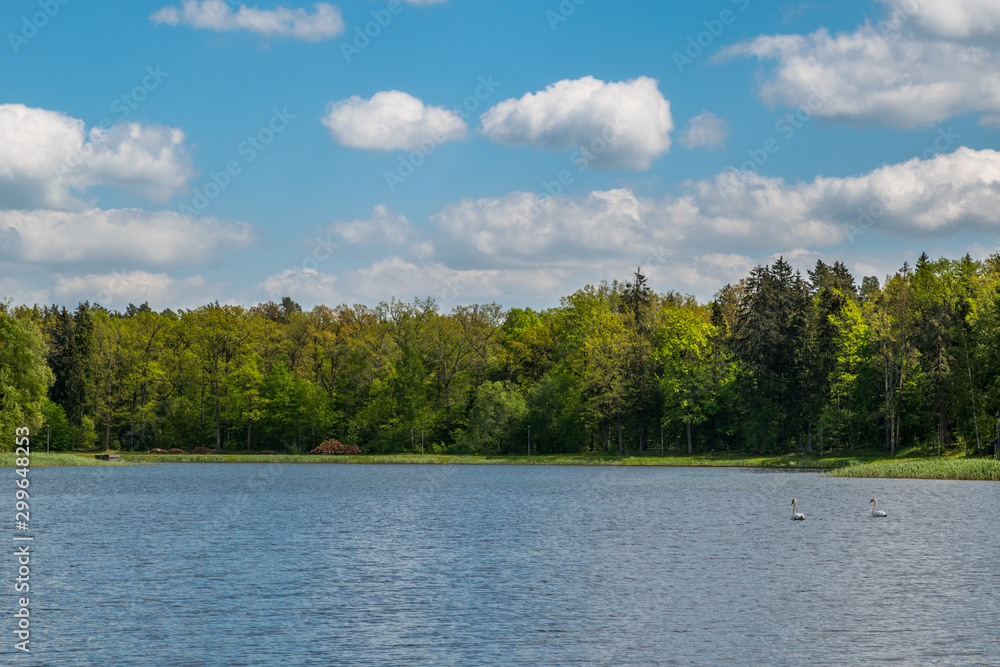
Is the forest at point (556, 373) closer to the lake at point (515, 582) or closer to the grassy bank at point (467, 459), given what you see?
the grassy bank at point (467, 459)

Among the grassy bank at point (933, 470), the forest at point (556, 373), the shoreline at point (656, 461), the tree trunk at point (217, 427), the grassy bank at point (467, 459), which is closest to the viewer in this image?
the grassy bank at point (933, 470)

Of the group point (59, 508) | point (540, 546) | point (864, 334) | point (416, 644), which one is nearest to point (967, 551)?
point (540, 546)

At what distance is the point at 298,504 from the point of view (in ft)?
212

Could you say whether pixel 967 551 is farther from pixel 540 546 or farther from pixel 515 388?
pixel 515 388

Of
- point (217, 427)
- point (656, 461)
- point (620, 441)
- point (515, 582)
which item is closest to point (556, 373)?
point (620, 441)

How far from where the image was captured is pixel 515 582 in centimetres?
3303

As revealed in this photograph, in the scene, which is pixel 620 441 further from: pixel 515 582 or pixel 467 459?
pixel 515 582

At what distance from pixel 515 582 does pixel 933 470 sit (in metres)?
62.4

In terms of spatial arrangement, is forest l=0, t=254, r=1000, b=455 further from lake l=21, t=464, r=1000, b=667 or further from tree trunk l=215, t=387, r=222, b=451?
lake l=21, t=464, r=1000, b=667

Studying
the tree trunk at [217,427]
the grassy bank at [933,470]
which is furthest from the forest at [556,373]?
the grassy bank at [933,470]

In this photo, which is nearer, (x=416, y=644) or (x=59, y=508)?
(x=416, y=644)

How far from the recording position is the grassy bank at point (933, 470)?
7894 cm

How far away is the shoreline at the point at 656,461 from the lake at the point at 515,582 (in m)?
18.4

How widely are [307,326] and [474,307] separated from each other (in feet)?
97.1
